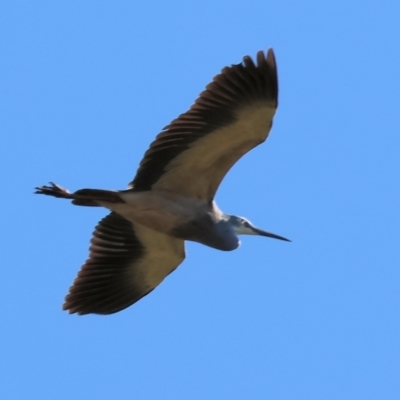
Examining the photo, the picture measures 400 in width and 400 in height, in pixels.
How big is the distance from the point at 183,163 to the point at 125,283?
71.3 inches

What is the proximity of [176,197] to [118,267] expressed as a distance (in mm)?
1410

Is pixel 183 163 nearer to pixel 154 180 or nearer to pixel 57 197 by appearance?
pixel 154 180

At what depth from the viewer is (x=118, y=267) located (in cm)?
1202

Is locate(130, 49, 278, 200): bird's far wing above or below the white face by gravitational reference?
above

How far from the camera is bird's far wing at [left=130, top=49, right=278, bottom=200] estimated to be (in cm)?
1016

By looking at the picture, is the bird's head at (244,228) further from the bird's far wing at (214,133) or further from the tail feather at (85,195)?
the tail feather at (85,195)

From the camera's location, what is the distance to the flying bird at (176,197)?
1027 cm

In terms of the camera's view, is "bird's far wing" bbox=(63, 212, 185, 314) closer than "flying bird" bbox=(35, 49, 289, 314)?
No

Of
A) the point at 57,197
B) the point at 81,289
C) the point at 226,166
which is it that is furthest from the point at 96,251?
the point at 226,166

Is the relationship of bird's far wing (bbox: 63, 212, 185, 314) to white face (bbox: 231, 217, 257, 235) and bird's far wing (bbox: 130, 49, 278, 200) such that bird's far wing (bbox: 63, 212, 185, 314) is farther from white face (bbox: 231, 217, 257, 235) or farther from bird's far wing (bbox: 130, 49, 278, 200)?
bird's far wing (bbox: 130, 49, 278, 200)

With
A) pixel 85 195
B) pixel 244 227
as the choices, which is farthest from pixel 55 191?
pixel 244 227

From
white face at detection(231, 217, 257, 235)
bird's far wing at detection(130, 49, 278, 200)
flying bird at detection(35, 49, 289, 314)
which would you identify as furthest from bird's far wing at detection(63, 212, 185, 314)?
bird's far wing at detection(130, 49, 278, 200)

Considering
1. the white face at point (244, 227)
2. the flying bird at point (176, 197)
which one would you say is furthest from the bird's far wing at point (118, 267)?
the white face at point (244, 227)

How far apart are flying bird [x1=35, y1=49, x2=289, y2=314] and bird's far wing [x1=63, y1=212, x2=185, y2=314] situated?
0.01 metres
